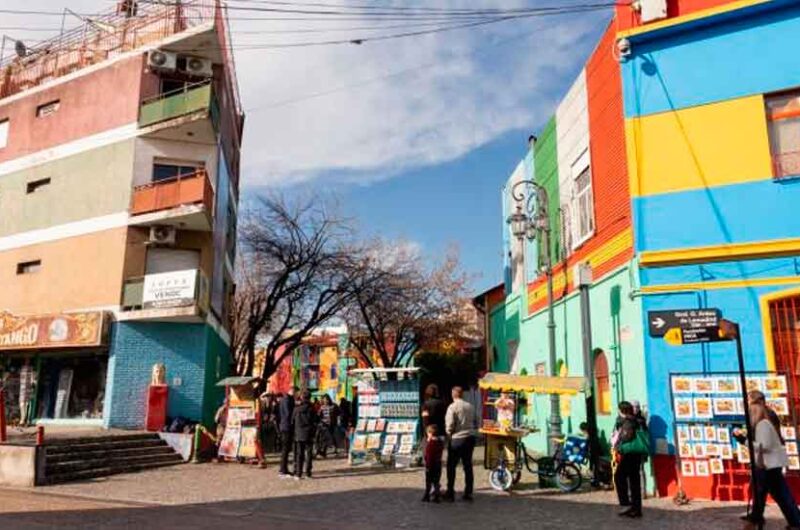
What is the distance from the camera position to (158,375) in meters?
19.7

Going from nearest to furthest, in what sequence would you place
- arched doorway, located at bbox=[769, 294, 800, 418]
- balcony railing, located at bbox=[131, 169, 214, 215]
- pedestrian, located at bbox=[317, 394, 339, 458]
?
1. arched doorway, located at bbox=[769, 294, 800, 418]
2. pedestrian, located at bbox=[317, 394, 339, 458]
3. balcony railing, located at bbox=[131, 169, 214, 215]

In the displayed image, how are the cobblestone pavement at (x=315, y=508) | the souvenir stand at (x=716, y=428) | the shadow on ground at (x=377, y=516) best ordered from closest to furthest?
the shadow on ground at (x=377, y=516)
the cobblestone pavement at (x=315, y=508)
the souvenir stand at (x=716, y=428)

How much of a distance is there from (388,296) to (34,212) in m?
14.3

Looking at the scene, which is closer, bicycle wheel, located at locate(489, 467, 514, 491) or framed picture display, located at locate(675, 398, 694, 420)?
framed picture display, located at locate(675, 398, 694, 420)

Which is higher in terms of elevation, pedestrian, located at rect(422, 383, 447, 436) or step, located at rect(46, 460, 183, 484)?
pedestrian, located at rect(422, 383, 447, 436)

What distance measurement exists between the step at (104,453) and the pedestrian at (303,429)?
16.5ft

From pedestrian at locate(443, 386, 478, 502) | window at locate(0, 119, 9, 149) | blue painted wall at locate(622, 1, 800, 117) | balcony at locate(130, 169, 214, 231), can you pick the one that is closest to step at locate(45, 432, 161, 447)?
balcony at locate(130, 169, 214, 231)

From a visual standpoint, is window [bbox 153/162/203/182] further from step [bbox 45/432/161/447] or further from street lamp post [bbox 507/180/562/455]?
street lamp post [bbox 507/180/562/455]

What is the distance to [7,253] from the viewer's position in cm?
2255

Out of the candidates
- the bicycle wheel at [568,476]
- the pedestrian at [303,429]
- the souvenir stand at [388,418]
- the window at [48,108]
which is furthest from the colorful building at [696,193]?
the window at [48,108]

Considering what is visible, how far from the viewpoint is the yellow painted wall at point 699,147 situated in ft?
37.9

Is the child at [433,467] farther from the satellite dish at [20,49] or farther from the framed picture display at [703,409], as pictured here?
the satellite dish at [20,49]

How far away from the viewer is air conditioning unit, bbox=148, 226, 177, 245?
67.6 feet

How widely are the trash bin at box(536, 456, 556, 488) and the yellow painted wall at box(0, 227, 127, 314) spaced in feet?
45.6
